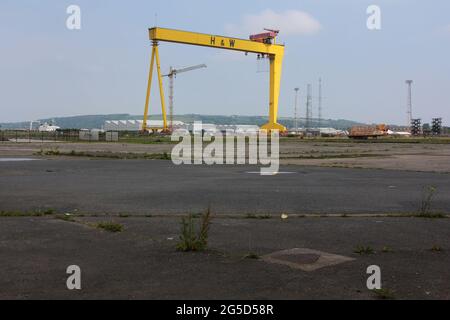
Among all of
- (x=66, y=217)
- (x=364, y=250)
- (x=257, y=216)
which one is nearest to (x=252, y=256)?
(x=364, y=250)

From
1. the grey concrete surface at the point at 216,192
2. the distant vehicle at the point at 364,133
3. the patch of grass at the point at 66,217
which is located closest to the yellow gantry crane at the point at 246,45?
the distant vehicle at the point at 364,133

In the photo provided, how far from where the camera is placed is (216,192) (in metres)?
12.0

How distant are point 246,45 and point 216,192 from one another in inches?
2342

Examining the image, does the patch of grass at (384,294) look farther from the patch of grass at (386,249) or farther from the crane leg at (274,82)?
the crane leg at (274,82)

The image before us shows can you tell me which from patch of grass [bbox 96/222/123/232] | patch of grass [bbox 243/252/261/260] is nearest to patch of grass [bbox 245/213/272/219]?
patch of grass [bbox 96/222/123/232]

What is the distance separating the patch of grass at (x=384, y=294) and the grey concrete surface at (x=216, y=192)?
186 inches

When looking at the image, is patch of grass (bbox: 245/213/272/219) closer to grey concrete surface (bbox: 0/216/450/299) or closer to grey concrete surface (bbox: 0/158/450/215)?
grey concrete surface (bbox: 0/216/450/299)

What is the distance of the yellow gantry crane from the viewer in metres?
62.5

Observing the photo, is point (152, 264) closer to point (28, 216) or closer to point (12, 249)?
point (12, 249)

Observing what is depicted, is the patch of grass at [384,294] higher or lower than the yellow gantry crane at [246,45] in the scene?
lower

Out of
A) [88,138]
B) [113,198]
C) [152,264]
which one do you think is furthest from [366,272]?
[88,138]

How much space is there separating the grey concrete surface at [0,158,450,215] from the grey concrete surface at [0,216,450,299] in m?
1.36

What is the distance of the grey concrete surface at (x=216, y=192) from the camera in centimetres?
964
